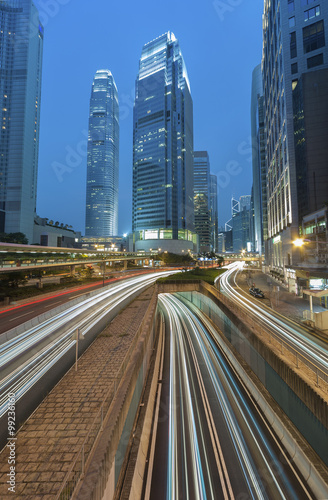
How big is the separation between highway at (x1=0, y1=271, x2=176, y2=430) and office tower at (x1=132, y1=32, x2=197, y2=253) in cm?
11028

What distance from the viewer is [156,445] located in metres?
9.45

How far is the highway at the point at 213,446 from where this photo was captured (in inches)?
302

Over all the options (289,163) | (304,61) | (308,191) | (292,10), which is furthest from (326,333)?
(292,10)

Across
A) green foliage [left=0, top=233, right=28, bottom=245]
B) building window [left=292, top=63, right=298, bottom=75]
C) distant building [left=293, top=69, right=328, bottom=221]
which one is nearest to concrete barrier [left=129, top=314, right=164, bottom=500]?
distant building [left=293, top=69, right=328, bottom=221]

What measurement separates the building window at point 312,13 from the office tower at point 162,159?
93.3m

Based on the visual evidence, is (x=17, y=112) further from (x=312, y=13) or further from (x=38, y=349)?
(x=38, y=349)

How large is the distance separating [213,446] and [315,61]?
224 ft

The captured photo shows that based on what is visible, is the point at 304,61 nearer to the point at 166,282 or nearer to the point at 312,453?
the point at 166,282

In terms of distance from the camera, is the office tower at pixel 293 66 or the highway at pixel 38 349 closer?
the highway at pixel 38 349

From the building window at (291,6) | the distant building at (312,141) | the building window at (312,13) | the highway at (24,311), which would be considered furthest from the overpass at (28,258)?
the building window at (291,6)

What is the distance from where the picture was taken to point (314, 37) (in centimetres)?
4659

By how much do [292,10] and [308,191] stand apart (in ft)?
143

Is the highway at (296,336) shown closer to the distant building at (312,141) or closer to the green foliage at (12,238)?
the distant building at (312,141)

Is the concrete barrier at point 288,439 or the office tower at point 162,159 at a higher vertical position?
the office tower at point 162,159
